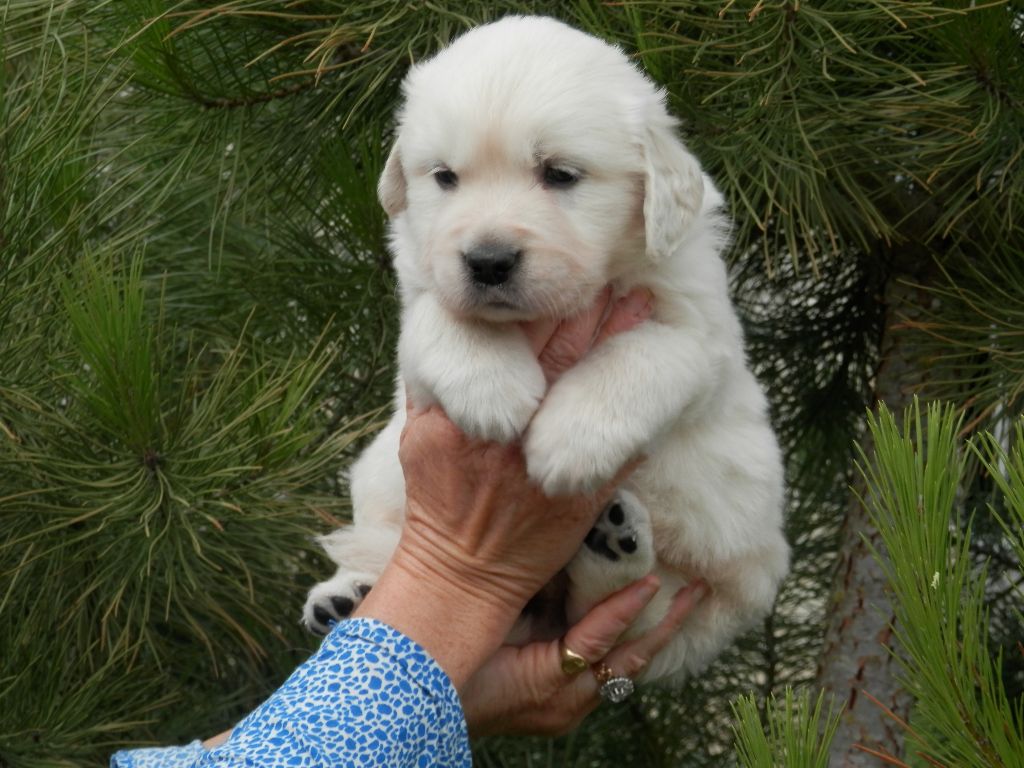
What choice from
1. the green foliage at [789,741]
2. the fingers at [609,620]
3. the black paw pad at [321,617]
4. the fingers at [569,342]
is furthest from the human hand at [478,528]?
the green foliage at [789,741]

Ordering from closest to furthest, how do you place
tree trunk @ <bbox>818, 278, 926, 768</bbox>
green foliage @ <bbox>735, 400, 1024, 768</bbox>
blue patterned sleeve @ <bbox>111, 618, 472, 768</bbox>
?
green foliage @ <bbox>735, 400, 1024, 768</bbox>, blue patterned sleeve @ <bbox>111, 618, 472, 768</bbox>, tree trunk @ <bbox>818, 278, 926, 768</bbox>

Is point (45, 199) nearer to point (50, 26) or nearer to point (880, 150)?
point (50, 26)

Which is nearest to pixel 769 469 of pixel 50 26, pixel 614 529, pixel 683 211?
pixel 614 529

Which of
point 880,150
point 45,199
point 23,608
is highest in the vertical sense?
point 45,199

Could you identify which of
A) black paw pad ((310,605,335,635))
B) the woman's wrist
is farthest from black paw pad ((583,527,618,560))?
black paw pad ((310,605,335,635))

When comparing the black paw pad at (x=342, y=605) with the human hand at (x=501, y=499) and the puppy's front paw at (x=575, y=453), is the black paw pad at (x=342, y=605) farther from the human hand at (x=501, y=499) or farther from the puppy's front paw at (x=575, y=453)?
the puppy's front paw at (x=575, y=453)

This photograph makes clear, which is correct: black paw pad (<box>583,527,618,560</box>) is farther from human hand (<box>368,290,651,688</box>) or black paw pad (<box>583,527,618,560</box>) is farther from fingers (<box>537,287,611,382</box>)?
fingers (<box>537,287,611,382</box>)
